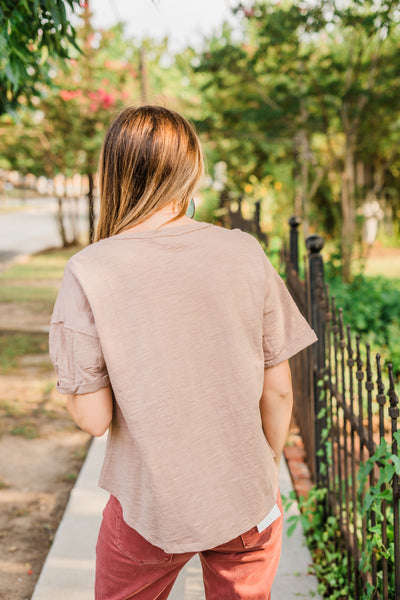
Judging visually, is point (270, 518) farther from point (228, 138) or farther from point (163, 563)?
point (228, 138)

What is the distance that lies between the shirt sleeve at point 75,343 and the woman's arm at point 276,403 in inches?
15.6

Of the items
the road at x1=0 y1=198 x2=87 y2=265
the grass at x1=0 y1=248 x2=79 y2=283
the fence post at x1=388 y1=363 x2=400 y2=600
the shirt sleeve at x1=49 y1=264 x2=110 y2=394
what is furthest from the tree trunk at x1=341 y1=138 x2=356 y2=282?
the road at x1=0 y1=198 x2=87 y2=265

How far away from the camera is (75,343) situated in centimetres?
115

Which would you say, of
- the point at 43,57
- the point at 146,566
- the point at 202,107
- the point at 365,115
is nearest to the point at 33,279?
the point at 202,107

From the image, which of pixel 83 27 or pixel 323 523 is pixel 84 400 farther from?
pixel 83 27

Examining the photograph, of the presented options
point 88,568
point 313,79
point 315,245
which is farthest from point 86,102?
point 88,568

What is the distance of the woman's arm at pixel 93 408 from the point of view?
1.21 m

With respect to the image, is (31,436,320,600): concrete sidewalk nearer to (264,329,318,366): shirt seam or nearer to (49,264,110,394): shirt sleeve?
(264,329,318,366): shirt seam

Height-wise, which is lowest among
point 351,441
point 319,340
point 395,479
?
point 351,441

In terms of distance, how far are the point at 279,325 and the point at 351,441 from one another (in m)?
1.11

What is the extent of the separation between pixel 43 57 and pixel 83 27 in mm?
10840

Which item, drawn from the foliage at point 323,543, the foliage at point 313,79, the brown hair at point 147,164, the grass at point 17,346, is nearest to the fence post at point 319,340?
the foliage at point 323,543

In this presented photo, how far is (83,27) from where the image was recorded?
1303cm

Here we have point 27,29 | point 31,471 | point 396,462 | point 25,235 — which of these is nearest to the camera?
point 396,462
